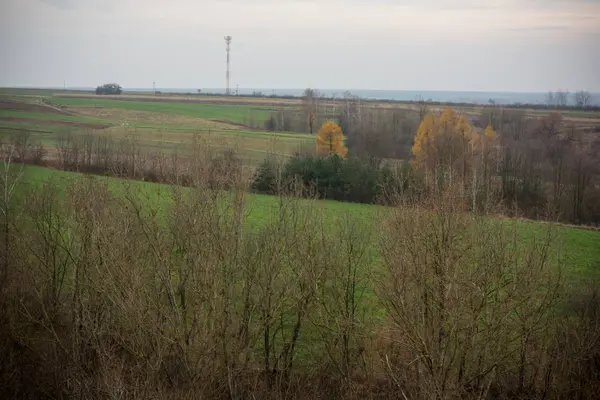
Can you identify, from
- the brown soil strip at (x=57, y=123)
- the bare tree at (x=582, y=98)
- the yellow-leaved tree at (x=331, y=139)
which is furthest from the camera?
the yellow-leaved tree at (x=331, y=139)

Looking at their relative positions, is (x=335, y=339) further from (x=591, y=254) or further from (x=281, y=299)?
(x=591, y=254)

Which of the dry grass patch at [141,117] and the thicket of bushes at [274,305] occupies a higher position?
the dry grass patch at [141,117]

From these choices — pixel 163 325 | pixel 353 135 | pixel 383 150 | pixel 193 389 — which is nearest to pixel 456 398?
pixel 193 389

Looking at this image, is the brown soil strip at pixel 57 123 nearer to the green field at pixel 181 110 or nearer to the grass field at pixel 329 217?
the grass field at pixel 329 217

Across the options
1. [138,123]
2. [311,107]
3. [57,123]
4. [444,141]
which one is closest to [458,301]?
[57,123]

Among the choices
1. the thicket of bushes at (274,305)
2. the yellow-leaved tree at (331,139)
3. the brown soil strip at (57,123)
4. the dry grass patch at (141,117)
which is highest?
the dry grass patch at (141,117)

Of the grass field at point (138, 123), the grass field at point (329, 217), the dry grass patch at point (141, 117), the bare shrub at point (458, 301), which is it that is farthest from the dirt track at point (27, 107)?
the bare shrub at point (458, 301)

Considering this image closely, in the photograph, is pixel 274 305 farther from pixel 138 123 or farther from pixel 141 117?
pixel 141 117

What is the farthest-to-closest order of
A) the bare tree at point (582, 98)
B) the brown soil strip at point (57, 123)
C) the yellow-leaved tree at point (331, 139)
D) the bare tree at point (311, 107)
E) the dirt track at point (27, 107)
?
A: the bare tree at point (311, 107), the yellow-leaved tree at point (331, 139), the bare tree at point (582, 98), the brown soil strip at point (57, 123), the dirt track at point (27, 107)

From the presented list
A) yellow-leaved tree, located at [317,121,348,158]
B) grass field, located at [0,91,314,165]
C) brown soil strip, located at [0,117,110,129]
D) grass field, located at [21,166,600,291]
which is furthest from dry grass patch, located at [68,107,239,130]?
grass field, located at [21,166,600,291]

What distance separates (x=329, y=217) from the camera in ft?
73.4

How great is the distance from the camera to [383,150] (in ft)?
147

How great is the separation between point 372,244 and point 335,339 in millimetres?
3987

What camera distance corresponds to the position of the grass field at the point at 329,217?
1830 centimetres
